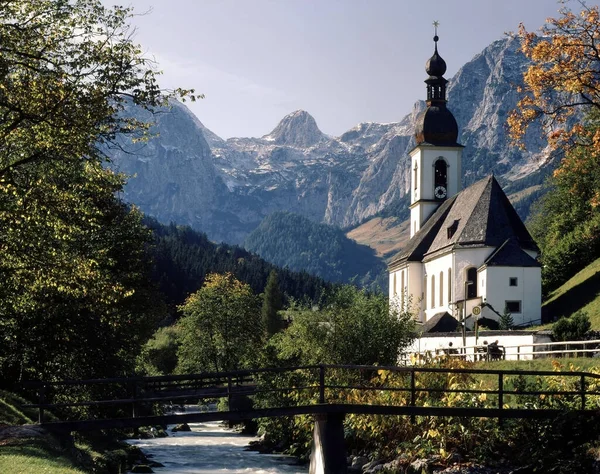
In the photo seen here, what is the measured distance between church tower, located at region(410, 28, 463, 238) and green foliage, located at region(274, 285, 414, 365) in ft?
149

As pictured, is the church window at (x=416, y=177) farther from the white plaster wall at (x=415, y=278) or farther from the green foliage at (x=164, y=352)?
the green foliage at (x=164, y=352)

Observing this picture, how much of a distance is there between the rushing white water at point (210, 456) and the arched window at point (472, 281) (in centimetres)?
2071

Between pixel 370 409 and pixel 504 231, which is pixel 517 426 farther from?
pixel 504 231

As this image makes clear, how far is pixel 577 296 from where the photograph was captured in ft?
203

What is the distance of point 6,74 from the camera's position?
723 inches

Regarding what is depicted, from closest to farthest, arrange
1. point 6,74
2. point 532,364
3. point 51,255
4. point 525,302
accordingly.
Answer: point 6,74
point 51,255
point 532,364
point 525,302

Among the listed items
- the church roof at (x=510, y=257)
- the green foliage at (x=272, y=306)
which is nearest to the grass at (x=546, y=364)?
the church roof at (x=510, y=257)

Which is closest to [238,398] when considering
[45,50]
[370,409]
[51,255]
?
[370,409]

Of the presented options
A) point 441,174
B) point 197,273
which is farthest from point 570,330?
point 197,273

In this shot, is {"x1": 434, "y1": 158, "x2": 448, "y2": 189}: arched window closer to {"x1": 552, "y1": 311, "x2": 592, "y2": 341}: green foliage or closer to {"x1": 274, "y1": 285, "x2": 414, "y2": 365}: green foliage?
{"x1": 552, "y1": 311, "x2": 592, "y2": 341}: green foliage

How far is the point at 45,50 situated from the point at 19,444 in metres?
8.87

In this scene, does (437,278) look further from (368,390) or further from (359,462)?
(359,462)

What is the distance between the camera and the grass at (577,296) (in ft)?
194

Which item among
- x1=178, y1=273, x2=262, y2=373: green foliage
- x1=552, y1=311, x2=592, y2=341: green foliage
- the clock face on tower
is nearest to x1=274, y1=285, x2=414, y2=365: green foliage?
x1=552, y1=311, x2=592, y2=341: green foliage
